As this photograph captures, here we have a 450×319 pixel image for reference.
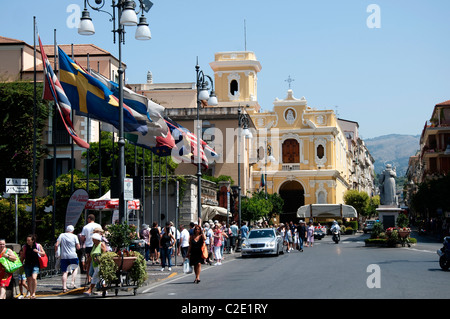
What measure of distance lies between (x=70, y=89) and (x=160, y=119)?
3949 mm

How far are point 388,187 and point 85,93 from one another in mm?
28197

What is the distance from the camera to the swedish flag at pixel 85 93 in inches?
890

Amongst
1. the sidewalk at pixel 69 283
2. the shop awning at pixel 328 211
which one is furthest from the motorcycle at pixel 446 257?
the shop awning at pixel 328 211

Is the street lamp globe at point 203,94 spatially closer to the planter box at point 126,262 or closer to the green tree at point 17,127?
the planter box at point 126,262

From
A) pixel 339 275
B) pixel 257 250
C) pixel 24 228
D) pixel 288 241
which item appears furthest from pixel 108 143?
pixel 339 275

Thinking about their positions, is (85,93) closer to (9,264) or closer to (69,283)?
(69,283)

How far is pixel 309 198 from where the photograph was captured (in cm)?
8600

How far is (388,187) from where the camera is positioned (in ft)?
152

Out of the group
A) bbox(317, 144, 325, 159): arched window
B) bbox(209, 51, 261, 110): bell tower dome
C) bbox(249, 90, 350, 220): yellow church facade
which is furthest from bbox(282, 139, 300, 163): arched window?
bbox(209, 51, 261, 110): bell tower dome

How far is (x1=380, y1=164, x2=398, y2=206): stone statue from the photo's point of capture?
151 feet

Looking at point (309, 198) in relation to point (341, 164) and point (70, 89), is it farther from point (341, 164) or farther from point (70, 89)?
point (70, 89)

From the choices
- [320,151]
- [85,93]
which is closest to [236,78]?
[320,151]

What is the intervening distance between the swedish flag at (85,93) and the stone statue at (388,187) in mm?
26764

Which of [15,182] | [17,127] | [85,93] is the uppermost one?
[17,127]
